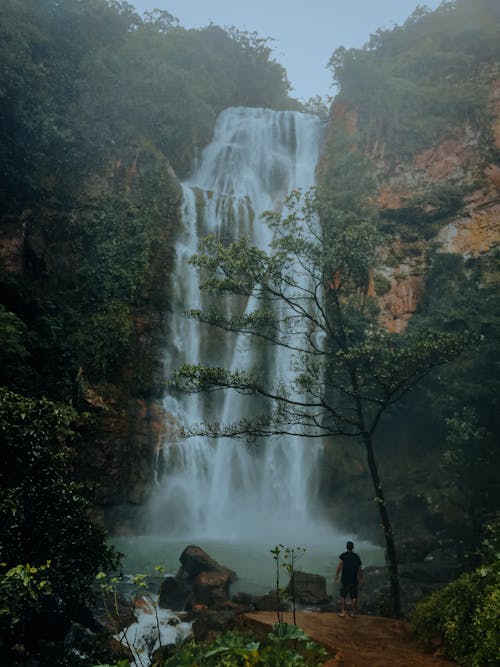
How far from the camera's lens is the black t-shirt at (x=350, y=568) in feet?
27.4

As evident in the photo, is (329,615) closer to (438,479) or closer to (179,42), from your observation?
(438,479)

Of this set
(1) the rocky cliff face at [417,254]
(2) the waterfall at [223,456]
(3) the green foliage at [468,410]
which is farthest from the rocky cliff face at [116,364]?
(3) the green foliage at [468,410]

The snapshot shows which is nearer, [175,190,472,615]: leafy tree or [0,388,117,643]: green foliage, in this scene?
[0,388,117,643]: green foliage

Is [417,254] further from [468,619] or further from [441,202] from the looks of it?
[468,619]

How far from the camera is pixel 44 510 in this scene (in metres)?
6.92

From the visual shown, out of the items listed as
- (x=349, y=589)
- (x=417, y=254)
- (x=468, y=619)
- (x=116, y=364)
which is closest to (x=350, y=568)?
(x=349, y=589)

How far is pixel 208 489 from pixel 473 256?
51.2 ft

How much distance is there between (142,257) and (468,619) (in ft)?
60.0

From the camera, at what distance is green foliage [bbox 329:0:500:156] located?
25328mm

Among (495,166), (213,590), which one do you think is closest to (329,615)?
(213,590)

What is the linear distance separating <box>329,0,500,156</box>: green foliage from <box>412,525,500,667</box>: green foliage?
24.4 m

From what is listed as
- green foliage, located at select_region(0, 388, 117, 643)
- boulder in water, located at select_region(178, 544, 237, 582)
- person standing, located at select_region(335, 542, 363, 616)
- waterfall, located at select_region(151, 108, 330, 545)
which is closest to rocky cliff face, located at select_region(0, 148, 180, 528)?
waterfall, located at select_region(151, 108, 330, 545)

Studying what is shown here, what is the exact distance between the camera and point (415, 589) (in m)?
10.8

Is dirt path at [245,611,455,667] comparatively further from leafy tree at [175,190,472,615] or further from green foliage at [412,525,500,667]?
leafy tree at [175,190,472,615]
